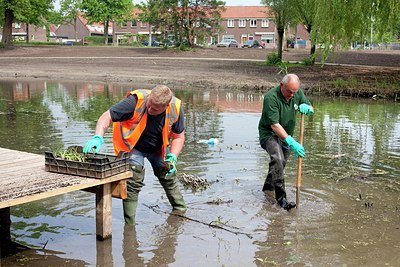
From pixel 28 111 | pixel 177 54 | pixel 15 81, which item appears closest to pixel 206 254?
pixel 28 111

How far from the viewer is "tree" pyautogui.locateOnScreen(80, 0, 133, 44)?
2539 inches

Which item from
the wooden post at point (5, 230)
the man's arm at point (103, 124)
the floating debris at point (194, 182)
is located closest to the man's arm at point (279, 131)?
A: the floating debris at point (194, 182)

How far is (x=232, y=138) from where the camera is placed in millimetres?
12906

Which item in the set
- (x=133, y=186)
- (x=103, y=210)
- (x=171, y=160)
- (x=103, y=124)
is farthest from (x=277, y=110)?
(x=103, y=210)

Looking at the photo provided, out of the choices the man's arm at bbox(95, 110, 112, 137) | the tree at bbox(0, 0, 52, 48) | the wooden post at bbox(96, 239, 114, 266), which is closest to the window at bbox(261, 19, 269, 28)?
the tree at bbox(0, 0, 52, 48)

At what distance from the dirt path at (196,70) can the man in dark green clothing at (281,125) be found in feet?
53.4

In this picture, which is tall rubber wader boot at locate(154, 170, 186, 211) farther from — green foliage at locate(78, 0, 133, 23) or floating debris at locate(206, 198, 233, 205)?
green foliage at locate(78, 0, 133, 23)

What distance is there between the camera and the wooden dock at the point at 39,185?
16.2 feet

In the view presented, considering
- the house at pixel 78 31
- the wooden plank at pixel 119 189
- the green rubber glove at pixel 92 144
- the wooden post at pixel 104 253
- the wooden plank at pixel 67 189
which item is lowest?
the wooden post at pixel 104 253

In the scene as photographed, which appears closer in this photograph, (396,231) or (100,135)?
(100,135)

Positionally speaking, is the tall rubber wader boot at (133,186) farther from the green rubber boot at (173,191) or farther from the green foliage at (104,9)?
the green foliage at (104,9)

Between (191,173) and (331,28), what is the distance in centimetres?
1448

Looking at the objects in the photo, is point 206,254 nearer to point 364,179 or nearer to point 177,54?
point 364,179

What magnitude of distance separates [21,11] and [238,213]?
4427 cm
